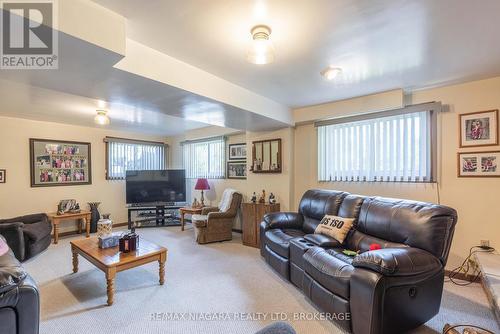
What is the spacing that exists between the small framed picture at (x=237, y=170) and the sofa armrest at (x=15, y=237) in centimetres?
357

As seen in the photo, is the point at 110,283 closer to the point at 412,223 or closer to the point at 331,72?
the point at 412,223

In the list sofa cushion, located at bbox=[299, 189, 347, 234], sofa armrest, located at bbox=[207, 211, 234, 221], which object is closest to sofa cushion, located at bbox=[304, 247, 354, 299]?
sofa cushion, located at bbox=[299, 189, 347, 234]

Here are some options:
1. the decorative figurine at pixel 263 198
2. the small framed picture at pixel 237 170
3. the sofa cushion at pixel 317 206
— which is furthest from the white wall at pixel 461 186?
the small framed picture at pixel 237 170

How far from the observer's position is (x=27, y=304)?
1.48 meters

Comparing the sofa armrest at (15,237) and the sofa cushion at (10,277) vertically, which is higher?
the sofa cushion at (10,277)

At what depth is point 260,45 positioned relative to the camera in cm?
184

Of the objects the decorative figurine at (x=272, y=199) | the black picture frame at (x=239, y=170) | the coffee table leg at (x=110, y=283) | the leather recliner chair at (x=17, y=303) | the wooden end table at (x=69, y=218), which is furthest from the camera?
the black picture frame at (x=239, y=170)

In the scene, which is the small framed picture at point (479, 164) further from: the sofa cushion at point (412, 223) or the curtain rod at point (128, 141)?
the curtain rod at point (128, 141)

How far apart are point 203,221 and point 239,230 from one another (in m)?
1.18

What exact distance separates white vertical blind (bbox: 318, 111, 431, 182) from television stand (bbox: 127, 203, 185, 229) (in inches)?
152

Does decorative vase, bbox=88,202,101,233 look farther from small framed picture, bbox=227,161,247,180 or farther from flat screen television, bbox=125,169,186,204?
small framed picture, bbox=227,161,247,180

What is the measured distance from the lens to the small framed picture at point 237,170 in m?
5.32

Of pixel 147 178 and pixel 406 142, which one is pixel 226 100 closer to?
pixel 406 142

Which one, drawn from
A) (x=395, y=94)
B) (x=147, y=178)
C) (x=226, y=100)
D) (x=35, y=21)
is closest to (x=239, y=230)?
(x=147, y=178)
